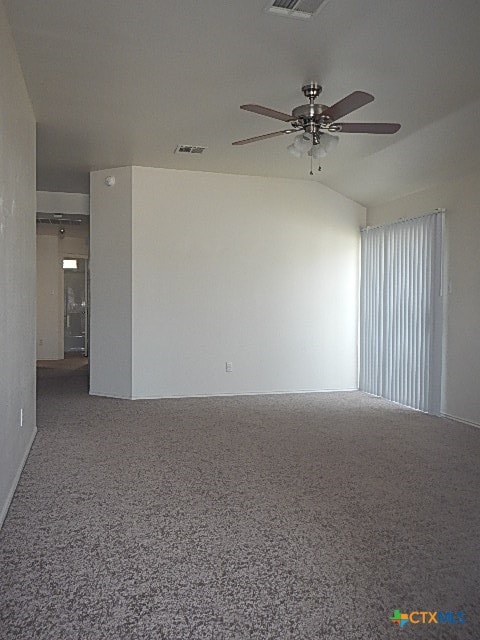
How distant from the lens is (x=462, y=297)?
584 centimetres

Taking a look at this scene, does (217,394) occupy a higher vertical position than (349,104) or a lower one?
lower

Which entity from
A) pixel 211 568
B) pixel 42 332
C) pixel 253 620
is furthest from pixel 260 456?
pixel 42 332

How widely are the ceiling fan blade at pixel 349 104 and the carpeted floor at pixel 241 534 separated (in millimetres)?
2386

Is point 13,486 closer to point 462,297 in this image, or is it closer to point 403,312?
point 462,297

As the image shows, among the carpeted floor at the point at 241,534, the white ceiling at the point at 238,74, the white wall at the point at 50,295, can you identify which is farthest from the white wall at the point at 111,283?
the white wall at the point at 50,295

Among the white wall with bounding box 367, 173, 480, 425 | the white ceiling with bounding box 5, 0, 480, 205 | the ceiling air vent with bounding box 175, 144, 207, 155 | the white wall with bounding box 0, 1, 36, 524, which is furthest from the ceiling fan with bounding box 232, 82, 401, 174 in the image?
the white wall with bounding box 367, 173, 480, 425

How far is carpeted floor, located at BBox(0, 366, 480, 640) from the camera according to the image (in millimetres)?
2193

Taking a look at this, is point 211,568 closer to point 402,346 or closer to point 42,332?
point 402,346

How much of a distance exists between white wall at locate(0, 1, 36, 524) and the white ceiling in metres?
0.28

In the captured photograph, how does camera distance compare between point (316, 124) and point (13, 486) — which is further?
point (316, 124)

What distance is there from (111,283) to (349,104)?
420cm

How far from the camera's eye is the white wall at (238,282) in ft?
23.2

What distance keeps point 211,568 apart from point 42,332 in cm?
995

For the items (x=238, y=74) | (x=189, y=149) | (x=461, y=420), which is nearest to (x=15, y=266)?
(x=238, y=74)
